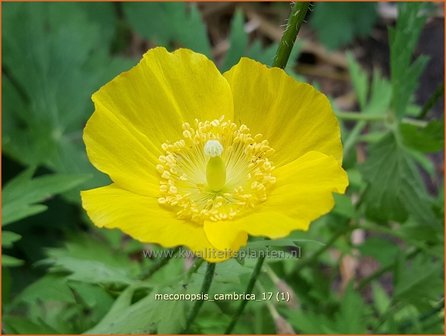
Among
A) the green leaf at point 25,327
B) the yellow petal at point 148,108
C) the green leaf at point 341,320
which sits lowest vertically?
the green leaf at point 341,320

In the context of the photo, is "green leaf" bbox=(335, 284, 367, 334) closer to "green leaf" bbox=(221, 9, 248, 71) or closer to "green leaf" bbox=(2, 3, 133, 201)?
"green leaf" bbox=(221, 9, 248, 71)

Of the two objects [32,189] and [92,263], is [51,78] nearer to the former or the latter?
[32,189]

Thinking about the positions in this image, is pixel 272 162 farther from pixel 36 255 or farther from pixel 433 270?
pixel 36 255

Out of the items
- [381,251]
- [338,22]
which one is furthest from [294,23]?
[338,22]

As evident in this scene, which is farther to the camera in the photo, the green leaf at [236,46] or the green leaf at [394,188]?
the green leaf at [236,46]

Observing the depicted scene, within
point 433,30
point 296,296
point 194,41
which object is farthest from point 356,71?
point 433,30

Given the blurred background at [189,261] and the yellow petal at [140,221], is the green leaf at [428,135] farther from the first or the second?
the yellow petal at [140,221]

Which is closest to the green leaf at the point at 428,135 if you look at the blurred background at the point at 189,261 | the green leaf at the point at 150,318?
the blurred background at the point at 189,261
